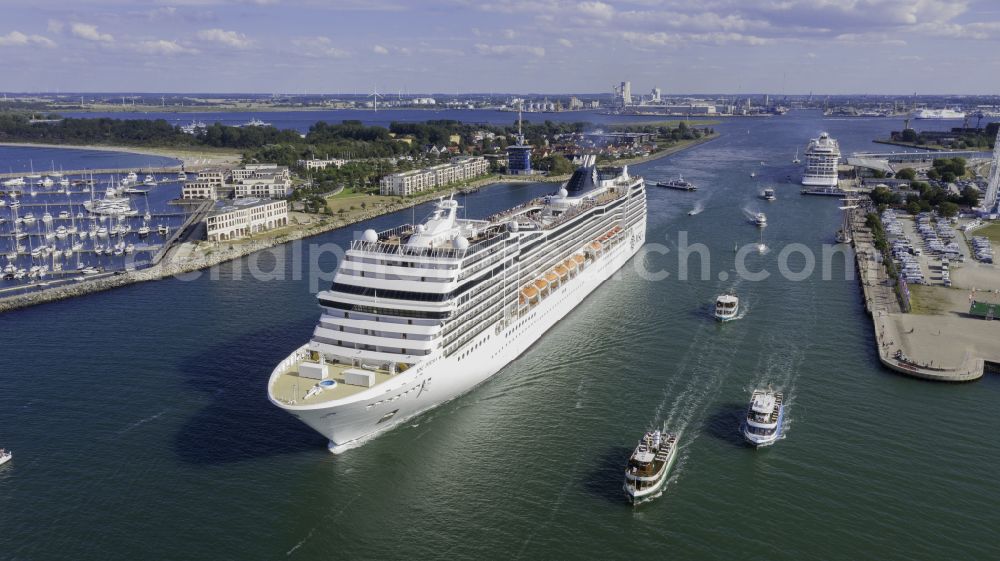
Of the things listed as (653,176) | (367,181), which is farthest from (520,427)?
(653,176)

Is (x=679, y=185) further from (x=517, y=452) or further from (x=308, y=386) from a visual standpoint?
(x=308, y=386)

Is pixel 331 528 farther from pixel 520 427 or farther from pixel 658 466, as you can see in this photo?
pixel 658 466

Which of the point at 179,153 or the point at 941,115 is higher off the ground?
the point at 941,115

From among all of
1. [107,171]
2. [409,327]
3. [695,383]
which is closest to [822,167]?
[695,383]

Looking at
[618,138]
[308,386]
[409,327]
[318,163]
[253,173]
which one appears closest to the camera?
[308,386]

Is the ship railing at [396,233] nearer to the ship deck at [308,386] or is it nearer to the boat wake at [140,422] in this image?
the ship deck at [308,386]

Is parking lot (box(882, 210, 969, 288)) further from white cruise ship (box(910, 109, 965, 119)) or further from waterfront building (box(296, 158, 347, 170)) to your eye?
white cruise ship (box(910, 109, 965, 119))

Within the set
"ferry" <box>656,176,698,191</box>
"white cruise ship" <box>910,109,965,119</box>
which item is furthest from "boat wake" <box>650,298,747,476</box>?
"white cruise ship" <box>910,109,965,119</box>
